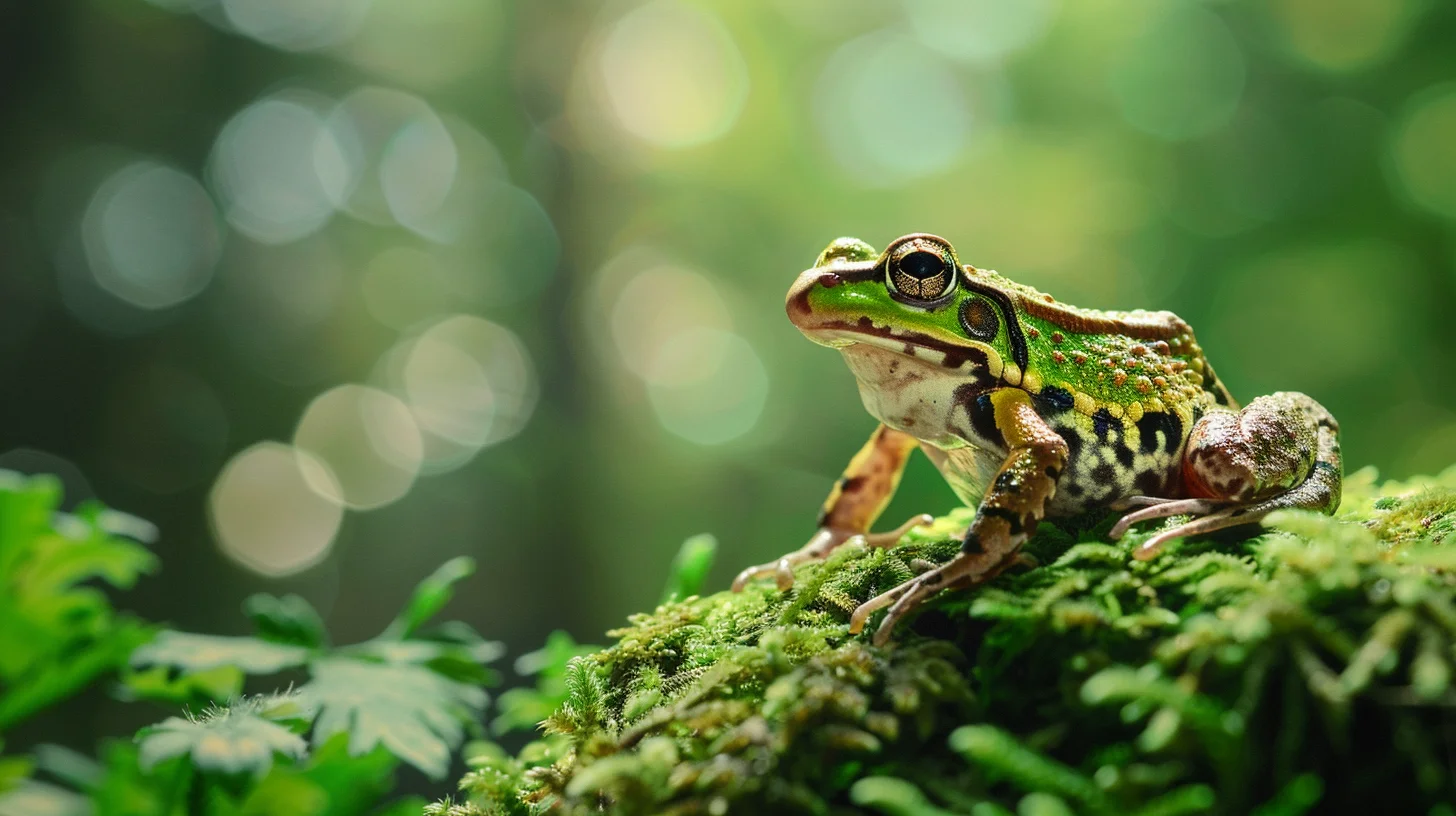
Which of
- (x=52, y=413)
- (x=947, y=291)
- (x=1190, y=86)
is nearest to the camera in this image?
(x=947, y=291)

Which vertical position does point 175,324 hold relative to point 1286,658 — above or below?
above

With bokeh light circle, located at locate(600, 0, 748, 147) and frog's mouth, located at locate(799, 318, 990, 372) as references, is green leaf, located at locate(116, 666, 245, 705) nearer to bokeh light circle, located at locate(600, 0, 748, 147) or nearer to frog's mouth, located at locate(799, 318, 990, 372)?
frog's mouth, located at locate(799, 318, 990, 372)

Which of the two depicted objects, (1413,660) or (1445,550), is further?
(1445,550)

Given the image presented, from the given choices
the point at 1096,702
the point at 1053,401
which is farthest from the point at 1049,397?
the point at 1096,702

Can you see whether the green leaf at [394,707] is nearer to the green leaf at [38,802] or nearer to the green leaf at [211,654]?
the green leaf at [211,654]

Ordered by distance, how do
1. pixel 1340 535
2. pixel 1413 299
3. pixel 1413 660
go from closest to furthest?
1. pixel 1413 660
2. pixel 1340 535
3. pixel 1413 299

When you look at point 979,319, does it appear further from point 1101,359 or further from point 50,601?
point 50,601

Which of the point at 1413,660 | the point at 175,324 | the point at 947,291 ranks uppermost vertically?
the point at 175,324

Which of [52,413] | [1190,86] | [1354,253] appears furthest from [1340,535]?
[52,413]

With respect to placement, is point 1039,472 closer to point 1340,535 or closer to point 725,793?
point 1340,535
